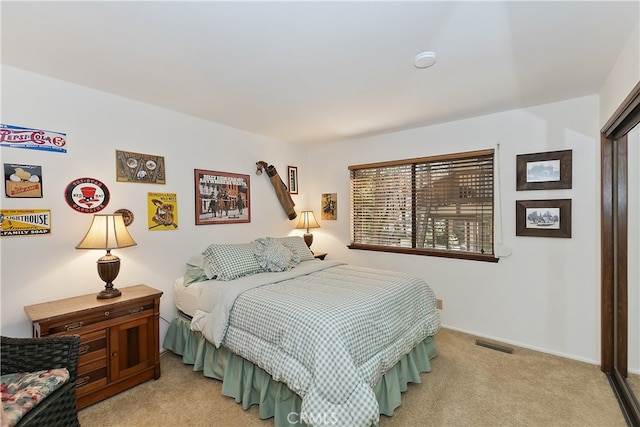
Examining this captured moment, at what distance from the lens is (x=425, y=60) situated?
6.56 feet

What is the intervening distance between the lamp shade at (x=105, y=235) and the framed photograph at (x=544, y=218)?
3489 mm

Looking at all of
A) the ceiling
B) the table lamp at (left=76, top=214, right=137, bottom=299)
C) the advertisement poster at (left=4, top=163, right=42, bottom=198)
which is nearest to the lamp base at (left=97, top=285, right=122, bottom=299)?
the table lamp at (left=76, top=214, right=137, bottom=299)

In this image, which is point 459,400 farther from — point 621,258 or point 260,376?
point 621,258

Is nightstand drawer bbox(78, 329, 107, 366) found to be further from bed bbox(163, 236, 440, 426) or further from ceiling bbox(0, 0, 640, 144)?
ceiling bbox(0, 0, 640, 144)

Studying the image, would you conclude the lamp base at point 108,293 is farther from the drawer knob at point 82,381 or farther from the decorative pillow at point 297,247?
the decorative pillow at point 297,247

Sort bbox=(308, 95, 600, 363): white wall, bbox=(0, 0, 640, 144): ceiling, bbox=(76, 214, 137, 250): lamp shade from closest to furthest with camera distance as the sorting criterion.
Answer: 1. bbox=(0, 0, 640, 144): ceiling
2. bbox=(76, 214, 137, 250): lamp shade
3. bbox=(308, 95, 600, 363): white wall

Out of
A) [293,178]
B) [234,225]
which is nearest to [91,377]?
[234,225]

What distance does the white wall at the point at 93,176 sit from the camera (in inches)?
85.0

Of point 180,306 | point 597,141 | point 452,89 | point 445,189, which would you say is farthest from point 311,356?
point 597,141

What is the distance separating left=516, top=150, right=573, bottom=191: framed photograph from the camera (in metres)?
2.75

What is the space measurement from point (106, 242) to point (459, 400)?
9.14 feet

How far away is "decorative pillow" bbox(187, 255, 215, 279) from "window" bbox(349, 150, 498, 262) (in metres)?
1.99

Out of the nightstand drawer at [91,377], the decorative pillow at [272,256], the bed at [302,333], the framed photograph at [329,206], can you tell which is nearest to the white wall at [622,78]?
the bed at [302,333]

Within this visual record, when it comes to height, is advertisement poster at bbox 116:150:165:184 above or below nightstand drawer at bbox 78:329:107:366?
above
